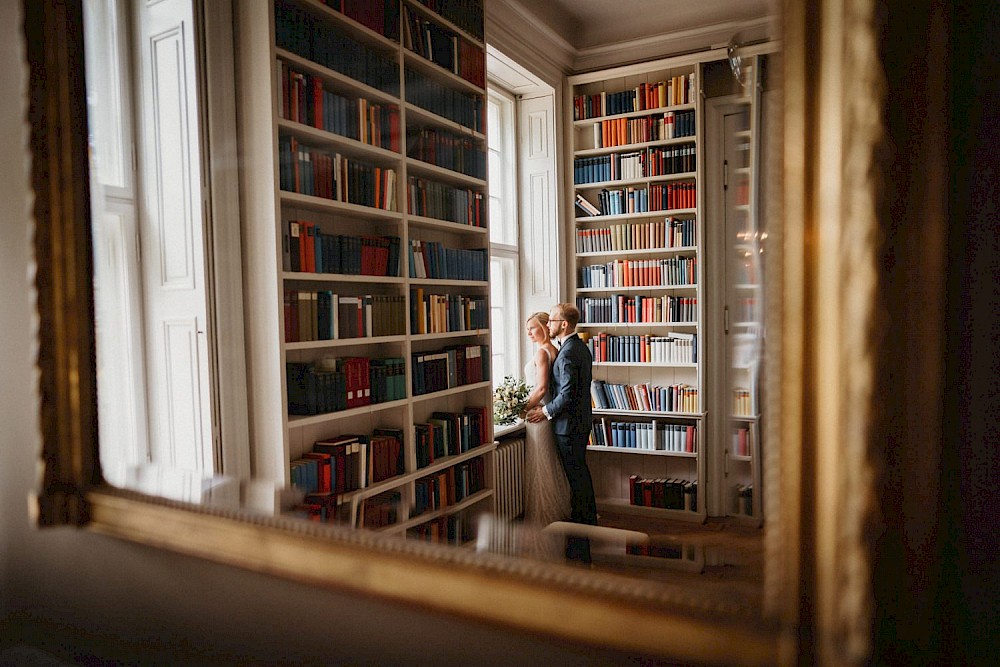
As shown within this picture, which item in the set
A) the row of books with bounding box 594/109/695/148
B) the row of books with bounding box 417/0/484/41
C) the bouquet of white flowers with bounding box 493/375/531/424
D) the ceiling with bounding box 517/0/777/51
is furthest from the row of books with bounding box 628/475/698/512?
the row of books with bounding box 417/0/484/41

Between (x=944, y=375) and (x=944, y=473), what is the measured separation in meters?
0.10

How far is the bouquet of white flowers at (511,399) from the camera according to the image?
1.04 metres

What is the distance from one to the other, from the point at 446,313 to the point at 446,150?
1.00ft

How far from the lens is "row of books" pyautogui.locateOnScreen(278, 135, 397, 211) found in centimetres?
113

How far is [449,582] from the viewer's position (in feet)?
2.86

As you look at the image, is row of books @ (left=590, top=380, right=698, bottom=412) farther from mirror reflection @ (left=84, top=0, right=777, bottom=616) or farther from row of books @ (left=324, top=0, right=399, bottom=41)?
row of books @ (left=324, top=0, right=399, bottom=41)

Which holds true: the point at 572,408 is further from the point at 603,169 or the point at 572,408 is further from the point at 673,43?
the point at 673,43

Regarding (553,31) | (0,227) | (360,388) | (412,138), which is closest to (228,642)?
(360,388)

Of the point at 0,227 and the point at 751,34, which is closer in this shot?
the point at 751,34

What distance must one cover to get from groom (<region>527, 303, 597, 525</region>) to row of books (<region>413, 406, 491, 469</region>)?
0.44 ft

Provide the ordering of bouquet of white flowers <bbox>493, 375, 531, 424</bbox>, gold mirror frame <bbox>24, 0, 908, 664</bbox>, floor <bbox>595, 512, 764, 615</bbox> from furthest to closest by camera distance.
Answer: bouquet of white flowers <bbox>493, 375, 531, 424</bbox> → floor <bbox>595, 512, 764, 615</bbox> → gold mirror frame <bbox>24, 0, 908, 664</bbox>

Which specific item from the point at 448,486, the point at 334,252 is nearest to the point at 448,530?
the point at 448,486

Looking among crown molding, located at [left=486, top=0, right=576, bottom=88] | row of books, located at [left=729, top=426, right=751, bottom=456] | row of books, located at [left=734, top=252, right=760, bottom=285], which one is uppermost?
crown molding, located at [left=486, top=0, right=576, bottom=88]

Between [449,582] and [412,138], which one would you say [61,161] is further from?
[449,582]
